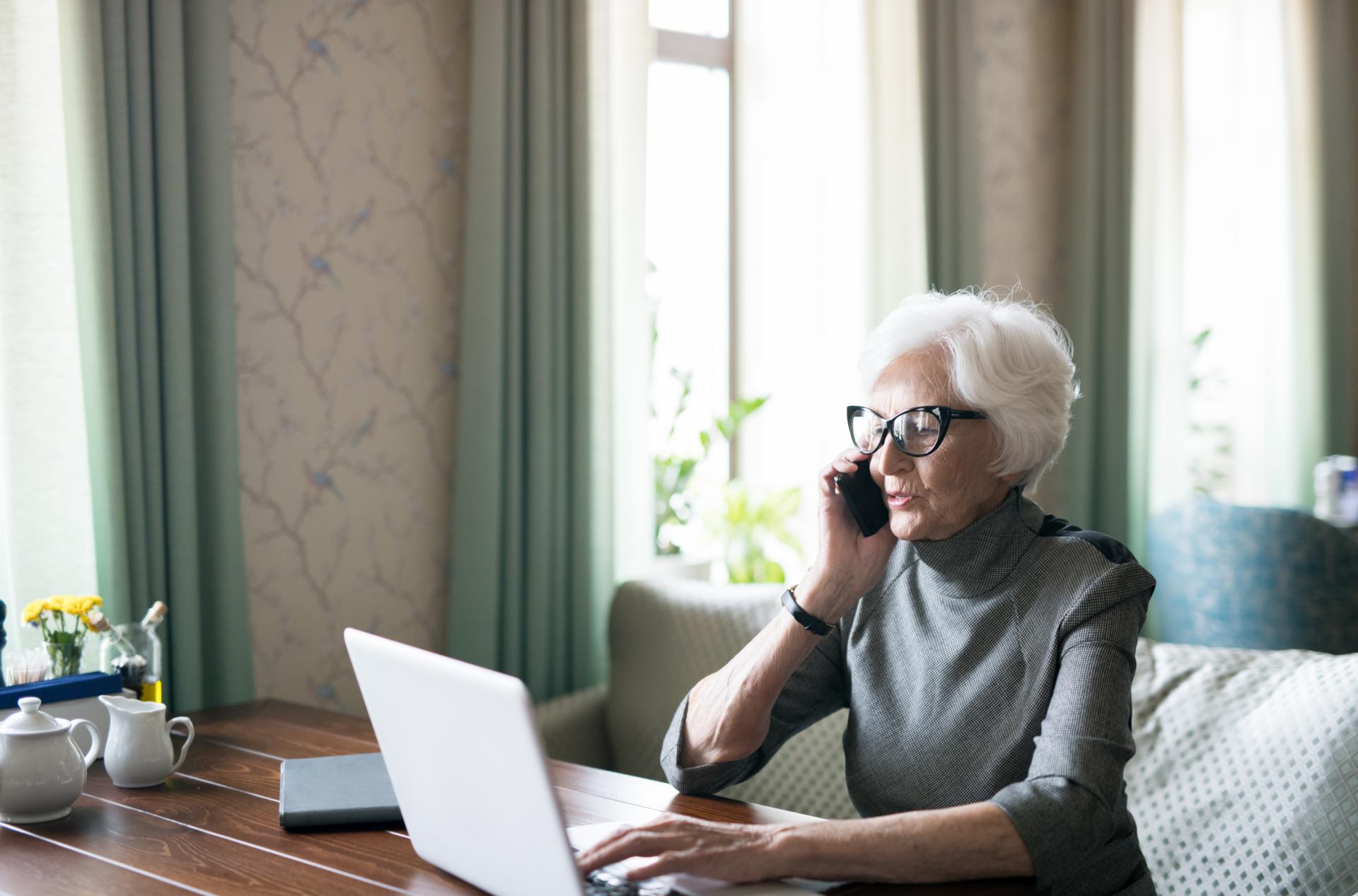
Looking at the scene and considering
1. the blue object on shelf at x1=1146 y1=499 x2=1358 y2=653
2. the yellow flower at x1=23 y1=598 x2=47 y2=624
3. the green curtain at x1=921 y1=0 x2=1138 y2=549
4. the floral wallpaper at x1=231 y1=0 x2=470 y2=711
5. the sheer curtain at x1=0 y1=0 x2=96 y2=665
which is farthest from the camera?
the green curtain at x1=921 y1=0 x2=1138 y2=549

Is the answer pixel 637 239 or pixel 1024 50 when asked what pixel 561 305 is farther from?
pixel 1024 50

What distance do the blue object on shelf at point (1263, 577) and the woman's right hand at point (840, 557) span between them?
1.82m

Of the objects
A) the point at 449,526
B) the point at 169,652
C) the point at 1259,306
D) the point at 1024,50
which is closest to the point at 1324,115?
the point at 1259,306

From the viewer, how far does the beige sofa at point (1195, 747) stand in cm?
165

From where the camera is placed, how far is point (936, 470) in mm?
1481

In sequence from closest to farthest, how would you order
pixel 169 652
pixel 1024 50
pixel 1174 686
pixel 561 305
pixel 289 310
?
pixel 1174 686 → pixel 169 652 → pixel 289 310 → pixel 561 305 → pixel 1024 50

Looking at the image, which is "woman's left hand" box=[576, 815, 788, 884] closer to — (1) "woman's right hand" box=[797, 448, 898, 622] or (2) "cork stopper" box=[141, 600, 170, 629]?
(1) "woman's right hand" box=[797, 448, 898, 622]

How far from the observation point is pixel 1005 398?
1.47 meters

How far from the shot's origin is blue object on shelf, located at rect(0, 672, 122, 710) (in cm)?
160

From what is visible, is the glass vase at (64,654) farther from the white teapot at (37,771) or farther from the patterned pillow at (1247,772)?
the patterned pillow at (1247,772)

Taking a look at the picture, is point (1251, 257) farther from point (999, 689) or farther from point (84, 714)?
point (84, 714)

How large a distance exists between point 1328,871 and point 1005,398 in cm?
78

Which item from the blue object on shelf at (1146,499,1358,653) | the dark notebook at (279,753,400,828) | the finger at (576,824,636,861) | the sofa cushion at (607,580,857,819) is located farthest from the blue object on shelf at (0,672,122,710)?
the blue object on shelf at (1146,499,1358,653)

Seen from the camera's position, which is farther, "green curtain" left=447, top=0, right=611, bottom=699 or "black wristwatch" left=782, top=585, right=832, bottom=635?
"green curtain" left=447, top=0, right=611, bottom=699
